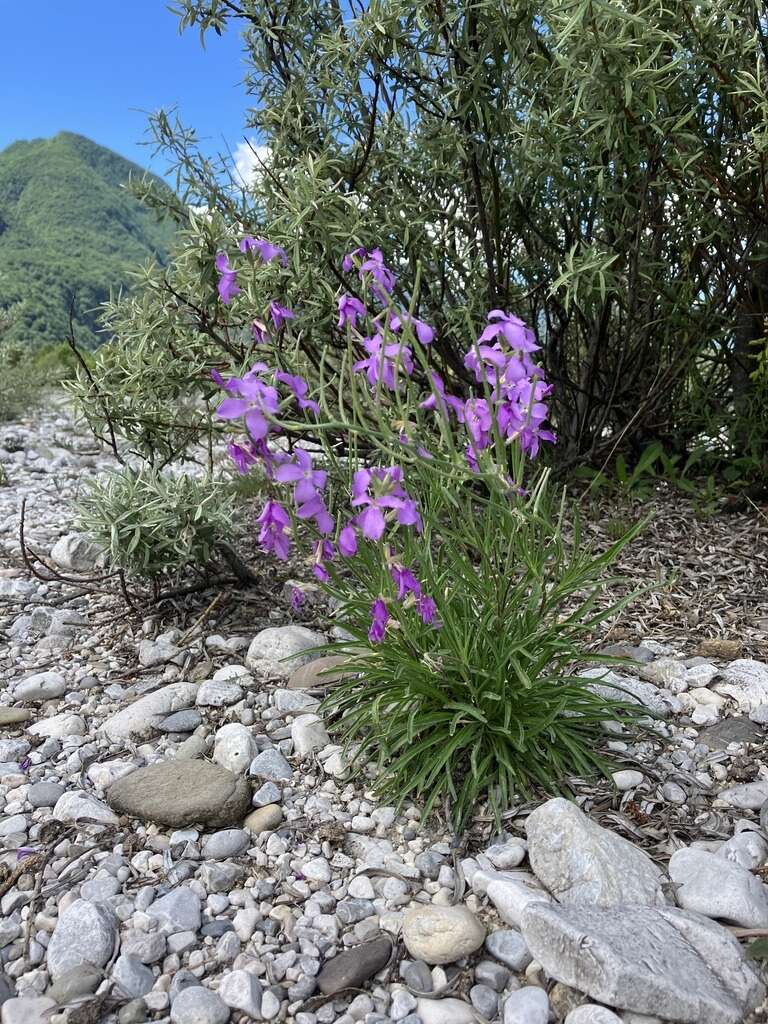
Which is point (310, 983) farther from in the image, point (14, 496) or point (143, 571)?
point (14, 496)

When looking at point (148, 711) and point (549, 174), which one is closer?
point (148, 711)

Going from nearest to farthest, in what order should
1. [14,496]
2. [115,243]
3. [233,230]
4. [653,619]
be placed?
[653,619] → [233,230] → [14,496] → [115,243]

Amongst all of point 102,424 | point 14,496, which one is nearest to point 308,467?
point 102,424

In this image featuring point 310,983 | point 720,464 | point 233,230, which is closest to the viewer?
point 310,983

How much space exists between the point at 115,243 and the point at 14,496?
125 ft

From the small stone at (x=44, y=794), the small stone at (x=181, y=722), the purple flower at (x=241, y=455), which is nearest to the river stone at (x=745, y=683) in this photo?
the small stone at (x=181, y=722)

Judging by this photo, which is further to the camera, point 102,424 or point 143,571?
point 102,424

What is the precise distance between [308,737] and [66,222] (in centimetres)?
4382

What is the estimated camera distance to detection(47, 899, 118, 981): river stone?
175 centimetres

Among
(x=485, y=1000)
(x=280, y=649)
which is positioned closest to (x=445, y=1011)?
(x=485, y=1000)

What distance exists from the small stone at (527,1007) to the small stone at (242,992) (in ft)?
1.52

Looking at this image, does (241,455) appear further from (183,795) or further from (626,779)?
(626,779)

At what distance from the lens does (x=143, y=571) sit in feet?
11.1

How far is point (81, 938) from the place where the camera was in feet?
5.87
